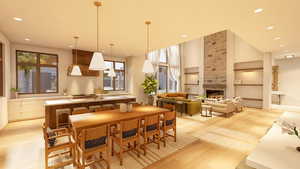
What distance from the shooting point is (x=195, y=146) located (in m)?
3.21

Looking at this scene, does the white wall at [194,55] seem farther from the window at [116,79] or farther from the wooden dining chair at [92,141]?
the wooden dining chair at [92,141]

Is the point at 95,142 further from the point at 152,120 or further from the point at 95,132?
the point at 152,120

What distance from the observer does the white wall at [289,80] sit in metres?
8.10

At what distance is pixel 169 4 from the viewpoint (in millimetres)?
2566

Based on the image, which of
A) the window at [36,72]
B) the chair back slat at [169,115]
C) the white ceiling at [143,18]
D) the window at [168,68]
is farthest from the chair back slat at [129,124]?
the window at [168,68]

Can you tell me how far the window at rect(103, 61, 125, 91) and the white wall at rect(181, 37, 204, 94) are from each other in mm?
5398

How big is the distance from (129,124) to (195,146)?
180cm

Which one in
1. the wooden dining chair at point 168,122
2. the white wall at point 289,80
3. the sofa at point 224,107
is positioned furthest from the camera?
the white wall at point 289,80

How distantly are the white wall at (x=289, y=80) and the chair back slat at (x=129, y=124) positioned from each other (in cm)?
1066

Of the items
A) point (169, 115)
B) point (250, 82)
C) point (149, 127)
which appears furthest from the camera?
point (250, 82)

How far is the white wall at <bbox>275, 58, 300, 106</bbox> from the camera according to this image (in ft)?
26.6

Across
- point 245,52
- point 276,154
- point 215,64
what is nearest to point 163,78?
point 215,64

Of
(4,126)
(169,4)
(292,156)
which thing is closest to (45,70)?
(4,126)

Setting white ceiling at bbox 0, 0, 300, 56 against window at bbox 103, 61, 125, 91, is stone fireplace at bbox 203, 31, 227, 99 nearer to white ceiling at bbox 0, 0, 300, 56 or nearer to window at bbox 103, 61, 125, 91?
white ceiling at bbox 0, 0, 300, 56
